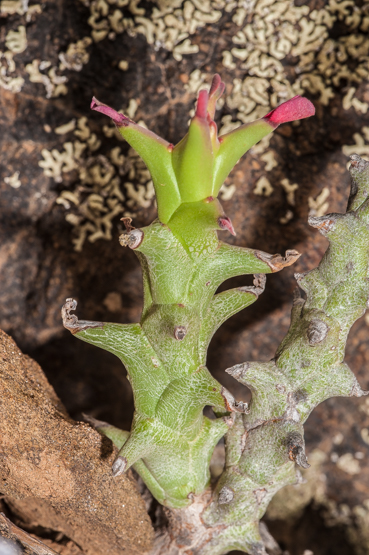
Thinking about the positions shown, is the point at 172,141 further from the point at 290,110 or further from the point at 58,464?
the point at 58,464

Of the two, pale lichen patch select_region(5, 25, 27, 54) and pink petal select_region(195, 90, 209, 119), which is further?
pale lichen patch select_region(5, 25, 27, 54)

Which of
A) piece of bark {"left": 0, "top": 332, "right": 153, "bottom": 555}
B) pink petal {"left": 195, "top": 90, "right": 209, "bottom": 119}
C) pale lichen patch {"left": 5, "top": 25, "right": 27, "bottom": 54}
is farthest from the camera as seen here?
pale lichen patch {"left": 5, "top": 25, "right": 27, "bottom": 54}

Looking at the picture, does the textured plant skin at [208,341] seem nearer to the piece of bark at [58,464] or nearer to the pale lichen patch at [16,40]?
the piece of bark at [58,464]

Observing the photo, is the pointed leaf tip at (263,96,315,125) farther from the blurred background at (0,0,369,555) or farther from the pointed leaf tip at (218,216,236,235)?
the blurred background at (0,0,369,555)

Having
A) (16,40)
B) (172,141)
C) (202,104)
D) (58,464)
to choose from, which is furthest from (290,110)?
(16,40)

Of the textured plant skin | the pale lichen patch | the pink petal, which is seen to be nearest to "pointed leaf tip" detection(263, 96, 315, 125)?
the textured plant skin
